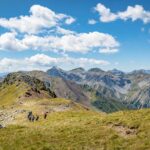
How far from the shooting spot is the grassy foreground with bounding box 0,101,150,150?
29.7 metres

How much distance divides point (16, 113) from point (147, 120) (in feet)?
252

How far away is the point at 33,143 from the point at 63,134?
4.14 meters

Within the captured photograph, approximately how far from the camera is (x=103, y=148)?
29.2 metres

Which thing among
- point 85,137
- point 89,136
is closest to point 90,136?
point 89,136

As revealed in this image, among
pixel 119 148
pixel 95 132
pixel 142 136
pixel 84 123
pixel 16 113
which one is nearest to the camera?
pixel 119 148

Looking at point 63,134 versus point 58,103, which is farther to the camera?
point 58,103

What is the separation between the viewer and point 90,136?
106 feet

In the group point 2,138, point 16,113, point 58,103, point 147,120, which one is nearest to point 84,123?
point 147,120

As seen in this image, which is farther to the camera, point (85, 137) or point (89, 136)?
point (89, 136)

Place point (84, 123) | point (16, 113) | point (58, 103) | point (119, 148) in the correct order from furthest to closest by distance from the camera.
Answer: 1. point (58, 103)
2. point (16, 113)
3. point (84, 123)
4. point (119, 148)

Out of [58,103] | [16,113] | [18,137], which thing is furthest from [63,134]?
[58,103]

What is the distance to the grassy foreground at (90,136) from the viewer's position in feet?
97.4

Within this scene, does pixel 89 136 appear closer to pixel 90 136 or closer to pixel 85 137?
pixel 90 136

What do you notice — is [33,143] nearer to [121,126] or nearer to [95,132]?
[95,132]
